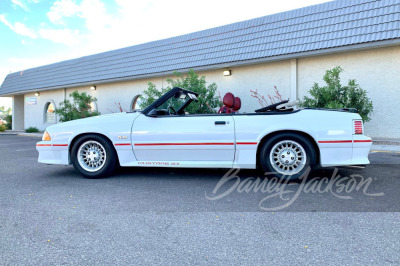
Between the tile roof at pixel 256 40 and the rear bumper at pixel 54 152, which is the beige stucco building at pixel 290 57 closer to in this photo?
the tile roof at pixel 256 40

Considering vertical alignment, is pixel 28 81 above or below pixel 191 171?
above

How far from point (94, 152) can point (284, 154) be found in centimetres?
293

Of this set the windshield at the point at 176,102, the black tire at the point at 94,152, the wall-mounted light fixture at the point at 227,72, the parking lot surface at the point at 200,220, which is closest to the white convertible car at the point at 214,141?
the black tire at the point at 94,152

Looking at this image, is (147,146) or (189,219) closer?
(189,219)

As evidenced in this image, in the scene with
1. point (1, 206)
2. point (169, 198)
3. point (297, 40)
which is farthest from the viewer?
point (297, 40)

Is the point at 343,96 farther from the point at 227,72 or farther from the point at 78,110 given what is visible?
the point at 78,110

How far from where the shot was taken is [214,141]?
14.1 feet

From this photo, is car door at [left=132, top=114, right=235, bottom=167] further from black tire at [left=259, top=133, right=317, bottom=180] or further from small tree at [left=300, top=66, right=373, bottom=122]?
small tree at [left=300, top=66, right=373, bottom=122]

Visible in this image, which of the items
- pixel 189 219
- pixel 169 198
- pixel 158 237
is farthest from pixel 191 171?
pixel 158 237

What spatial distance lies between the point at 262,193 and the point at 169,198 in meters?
1.19

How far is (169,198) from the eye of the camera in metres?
3.57

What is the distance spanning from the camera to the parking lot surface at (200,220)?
83.0 inches

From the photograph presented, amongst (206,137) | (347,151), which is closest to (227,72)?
(206,137)

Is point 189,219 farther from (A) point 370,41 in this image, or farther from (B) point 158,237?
(A) point 370,41
